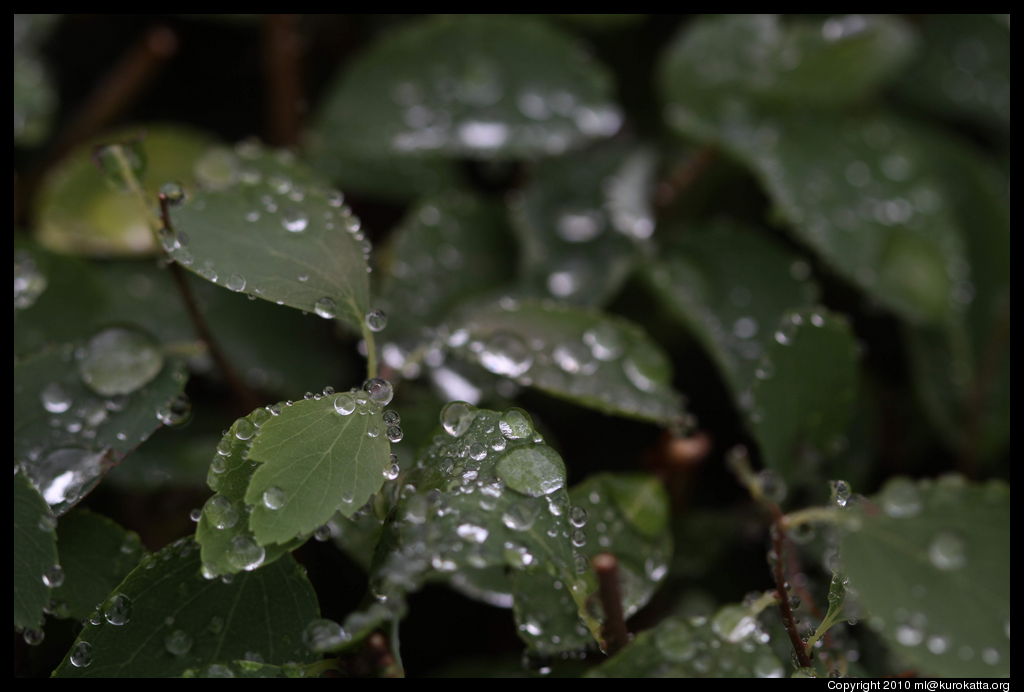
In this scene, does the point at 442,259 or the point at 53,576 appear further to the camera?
the point at 442,259

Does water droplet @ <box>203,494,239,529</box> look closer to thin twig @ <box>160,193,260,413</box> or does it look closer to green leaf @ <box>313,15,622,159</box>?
thin twig @ <box>160,193,260,413</box>

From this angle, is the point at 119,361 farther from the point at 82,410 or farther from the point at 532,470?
→ the point at 532,470

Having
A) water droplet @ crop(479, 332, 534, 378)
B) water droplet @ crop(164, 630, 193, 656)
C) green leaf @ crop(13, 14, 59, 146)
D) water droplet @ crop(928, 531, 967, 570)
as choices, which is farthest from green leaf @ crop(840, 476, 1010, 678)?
green leaf @ crop(13, 14, 59, 146)

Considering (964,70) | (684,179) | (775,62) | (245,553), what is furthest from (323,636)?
(964,70)

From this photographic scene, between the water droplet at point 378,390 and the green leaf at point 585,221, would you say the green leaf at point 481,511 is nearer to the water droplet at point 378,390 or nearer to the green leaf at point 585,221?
the water droplet at point 378,390
